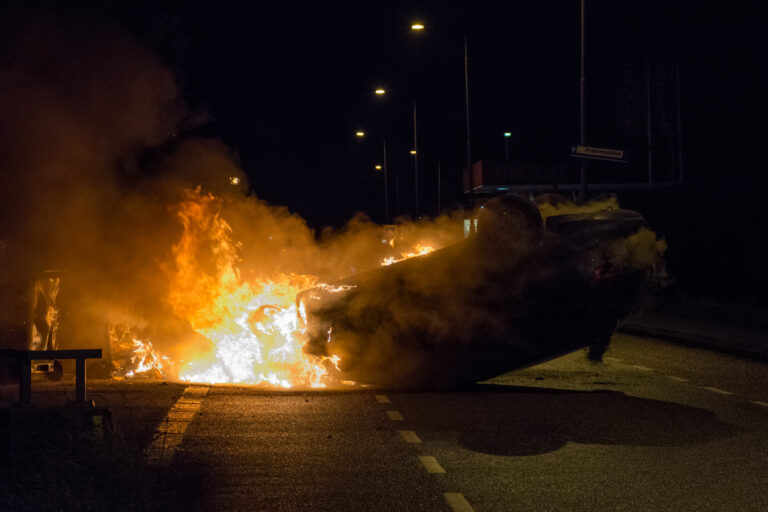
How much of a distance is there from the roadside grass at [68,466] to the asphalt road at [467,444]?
1.15ft

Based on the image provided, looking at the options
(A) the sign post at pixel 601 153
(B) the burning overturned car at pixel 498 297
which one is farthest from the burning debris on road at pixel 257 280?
(A) the sign post at pixel 601 153

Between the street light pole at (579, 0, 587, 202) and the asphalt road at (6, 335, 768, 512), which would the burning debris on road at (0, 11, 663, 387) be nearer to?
the asphalt road at (6, 335, 768, 512)

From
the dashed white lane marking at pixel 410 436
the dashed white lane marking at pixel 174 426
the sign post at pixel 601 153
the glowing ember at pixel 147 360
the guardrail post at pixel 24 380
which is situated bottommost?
the dashed white lane marking at pixel 410 436

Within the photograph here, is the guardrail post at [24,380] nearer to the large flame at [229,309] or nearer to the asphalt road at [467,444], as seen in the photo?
the asphalt road at [467,444]

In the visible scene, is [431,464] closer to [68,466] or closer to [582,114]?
[68,466]

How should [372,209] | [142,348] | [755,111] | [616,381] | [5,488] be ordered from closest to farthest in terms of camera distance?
[5,488]
[616,381]
[142,348]
[755,111]
[372,209]

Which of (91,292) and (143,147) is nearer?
(91,292)

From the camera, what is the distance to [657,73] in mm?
38625

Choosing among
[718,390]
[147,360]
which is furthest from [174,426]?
[718,390]

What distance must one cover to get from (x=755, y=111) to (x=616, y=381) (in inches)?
1154

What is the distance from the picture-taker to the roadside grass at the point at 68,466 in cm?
497

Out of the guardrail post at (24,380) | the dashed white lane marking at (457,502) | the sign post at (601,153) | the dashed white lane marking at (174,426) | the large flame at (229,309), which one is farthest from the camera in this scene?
the sign post at (601,153)

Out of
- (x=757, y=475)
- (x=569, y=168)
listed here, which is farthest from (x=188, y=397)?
(x=569, y=168)

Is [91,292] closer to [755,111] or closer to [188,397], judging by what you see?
[188,397]
